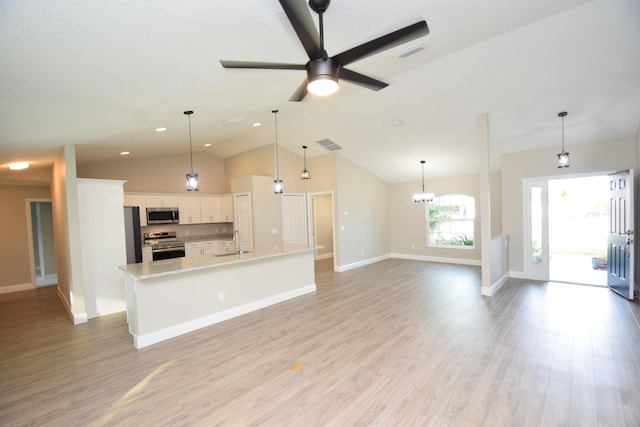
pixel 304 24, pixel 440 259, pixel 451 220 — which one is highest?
pixel 304 24

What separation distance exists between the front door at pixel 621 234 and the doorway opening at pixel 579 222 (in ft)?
7.04

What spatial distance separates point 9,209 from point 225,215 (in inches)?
182

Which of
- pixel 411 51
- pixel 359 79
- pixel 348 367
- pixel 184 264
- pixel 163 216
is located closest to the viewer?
pixel 359 79

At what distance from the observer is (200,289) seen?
161 inches

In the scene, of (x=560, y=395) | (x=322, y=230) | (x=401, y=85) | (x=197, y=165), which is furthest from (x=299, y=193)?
(x=560, y=395)

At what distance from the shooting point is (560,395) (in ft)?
7.98

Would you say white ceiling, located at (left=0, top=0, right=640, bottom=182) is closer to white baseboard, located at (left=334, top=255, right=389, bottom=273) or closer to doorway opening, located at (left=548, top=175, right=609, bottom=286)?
white baseboard, located at (left=334, top=255, right=389, bottom=273)

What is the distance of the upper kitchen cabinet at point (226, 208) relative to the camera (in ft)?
26.1

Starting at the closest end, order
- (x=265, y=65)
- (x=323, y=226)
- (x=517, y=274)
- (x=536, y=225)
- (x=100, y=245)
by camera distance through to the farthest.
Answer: (x=265, y=65)
(x=100, y=245)
(x=536, y=225)
(x=517, y=274)
(x=323, y=226)

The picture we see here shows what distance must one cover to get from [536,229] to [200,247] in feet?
25.3

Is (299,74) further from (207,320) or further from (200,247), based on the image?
(200,247)

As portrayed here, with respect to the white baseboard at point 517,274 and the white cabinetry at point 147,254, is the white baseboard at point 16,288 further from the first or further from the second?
the white baseboard at point 517,274

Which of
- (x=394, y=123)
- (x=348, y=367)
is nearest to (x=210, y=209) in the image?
(x=394, y=123)

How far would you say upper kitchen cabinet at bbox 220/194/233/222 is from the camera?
7969mm
